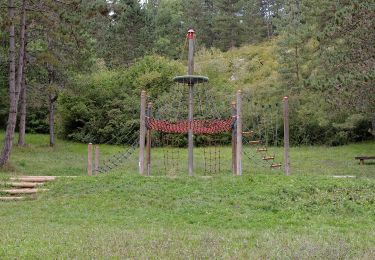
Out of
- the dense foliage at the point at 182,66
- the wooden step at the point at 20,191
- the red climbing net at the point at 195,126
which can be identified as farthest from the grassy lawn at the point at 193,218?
the dense foliage at the point at 182,66

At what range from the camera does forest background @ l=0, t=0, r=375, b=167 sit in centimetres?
1839

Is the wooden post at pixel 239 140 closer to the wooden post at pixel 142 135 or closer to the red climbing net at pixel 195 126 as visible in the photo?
the red climbing net at pixel 195 126

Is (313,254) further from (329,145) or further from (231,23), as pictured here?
(231,23)

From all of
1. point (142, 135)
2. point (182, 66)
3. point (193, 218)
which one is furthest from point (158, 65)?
point (193, 218)

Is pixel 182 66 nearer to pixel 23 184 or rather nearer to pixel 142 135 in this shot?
pixel 142 135

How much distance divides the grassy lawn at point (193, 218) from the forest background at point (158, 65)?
224 inches

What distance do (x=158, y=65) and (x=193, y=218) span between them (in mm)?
24487

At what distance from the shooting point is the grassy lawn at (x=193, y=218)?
22.5 feet

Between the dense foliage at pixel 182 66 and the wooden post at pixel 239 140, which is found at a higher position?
the dense foliage at pixel 182 66

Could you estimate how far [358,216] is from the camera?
11.1 metres

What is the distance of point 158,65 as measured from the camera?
114 feet

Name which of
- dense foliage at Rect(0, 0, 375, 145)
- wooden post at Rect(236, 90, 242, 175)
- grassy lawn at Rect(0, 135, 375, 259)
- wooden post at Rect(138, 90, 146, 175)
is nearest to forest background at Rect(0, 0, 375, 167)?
dense foliage at Rect(0, 0, 375, 145)

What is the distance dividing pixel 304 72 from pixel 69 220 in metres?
26.1

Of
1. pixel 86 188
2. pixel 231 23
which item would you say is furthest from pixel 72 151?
pixel 231 23
